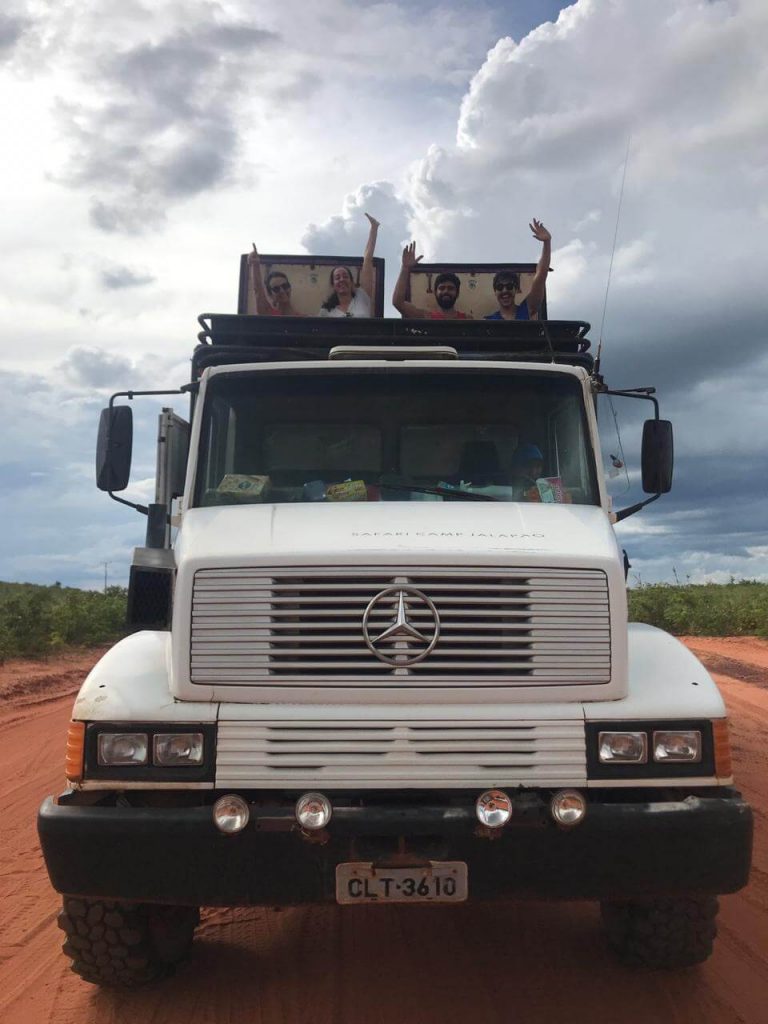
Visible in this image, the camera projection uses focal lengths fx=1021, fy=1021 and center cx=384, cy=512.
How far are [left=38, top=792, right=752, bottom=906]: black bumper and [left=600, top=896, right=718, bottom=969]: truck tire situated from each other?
1.65ft

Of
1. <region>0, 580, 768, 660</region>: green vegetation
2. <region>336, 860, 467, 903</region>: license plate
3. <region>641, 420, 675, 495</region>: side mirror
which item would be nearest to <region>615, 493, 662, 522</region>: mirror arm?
<region>641, 420, 675, 495</region>: side mirror

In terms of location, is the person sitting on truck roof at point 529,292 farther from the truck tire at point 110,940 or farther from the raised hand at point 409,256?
the truck tire at point 110,940

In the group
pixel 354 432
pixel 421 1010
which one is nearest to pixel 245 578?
pixel 354 432

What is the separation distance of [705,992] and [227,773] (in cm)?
216

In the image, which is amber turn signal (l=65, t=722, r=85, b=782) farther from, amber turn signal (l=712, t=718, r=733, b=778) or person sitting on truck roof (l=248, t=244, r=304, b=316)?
person sitting on truck roof (l=248, t=244, r=304, b=316)

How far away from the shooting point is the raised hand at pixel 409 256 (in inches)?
290

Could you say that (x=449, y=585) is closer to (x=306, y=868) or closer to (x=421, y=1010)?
(x=306, y=868)

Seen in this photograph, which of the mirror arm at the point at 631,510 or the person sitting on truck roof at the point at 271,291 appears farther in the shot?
the person sitting on truck roof at the point at 271,291

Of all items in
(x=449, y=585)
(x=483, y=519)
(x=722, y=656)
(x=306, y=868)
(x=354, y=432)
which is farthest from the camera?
(x=722, y=656)

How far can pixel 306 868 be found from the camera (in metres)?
3.72

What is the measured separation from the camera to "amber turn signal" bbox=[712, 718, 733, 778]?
387 centimetres

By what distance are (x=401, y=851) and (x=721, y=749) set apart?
1.27m

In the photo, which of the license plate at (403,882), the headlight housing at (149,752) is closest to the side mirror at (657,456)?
the license plate at (403,882)

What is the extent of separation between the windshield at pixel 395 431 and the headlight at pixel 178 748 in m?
1.47
